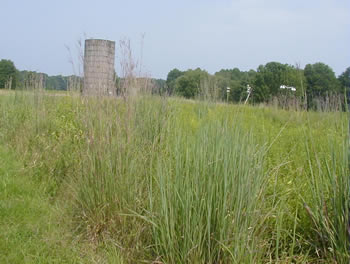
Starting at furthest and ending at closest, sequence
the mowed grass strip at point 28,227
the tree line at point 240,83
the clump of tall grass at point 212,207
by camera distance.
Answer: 1. the tree line at point 240,83
2. the mowed grass strip at point 28,227
3. the clump of tall grass at point 212,207

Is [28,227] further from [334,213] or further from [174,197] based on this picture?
[334,213]

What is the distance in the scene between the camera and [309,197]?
265 centimetres


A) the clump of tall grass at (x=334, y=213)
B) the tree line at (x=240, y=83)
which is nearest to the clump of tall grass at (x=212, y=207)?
the clump of tall grass at (x=334, y=213)

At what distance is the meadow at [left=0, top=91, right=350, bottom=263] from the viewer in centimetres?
209

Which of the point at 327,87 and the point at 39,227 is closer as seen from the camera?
the point at 39,227

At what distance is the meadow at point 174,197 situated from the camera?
2.09 meters

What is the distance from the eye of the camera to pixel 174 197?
2.18m

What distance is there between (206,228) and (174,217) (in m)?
Answer: 0.21

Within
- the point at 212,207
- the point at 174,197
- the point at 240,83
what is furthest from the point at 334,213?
the point at 240,83

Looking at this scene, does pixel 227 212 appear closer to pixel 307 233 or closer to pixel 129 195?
pixel 307 233

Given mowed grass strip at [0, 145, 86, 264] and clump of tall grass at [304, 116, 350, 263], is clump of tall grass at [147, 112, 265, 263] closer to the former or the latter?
clump of tall grass at [304, 116, 350, 263]

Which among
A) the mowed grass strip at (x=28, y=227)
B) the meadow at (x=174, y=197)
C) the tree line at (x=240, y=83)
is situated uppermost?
the tree line at (x=240, y=83)

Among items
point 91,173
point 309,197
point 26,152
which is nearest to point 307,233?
point 309,197

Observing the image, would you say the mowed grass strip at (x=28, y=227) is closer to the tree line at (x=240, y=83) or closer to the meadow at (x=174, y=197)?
the meadow at (x=174, y=197)
